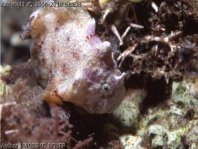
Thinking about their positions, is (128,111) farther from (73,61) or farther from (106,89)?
(73,61)

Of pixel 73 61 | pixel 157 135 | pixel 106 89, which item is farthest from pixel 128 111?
pixel 73 61

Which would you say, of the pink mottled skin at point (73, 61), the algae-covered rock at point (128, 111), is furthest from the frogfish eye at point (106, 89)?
the algae-covered rock at point (128, 111)

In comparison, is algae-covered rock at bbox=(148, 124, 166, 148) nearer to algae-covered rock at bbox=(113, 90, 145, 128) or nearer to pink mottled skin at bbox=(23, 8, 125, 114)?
algae-covered rock at bbox=(113, 90, 145, 128)

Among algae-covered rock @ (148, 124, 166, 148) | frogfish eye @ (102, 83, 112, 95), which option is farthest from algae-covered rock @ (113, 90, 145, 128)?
frogfish eye @ (102, 83, 112, 95)

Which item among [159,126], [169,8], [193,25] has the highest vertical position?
[169,8]

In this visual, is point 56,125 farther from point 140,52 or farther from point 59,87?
point 140,52

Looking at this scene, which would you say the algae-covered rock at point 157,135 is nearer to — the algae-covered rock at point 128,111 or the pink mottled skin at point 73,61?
the algae-covered rock at point 128,111

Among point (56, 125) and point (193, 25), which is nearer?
point (56, 125)

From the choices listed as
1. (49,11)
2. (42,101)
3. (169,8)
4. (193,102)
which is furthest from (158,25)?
(42,101)
